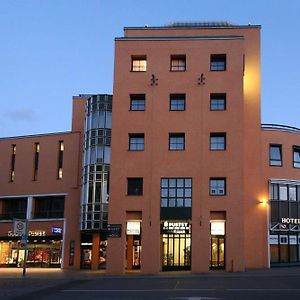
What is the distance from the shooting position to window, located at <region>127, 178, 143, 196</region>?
139ft

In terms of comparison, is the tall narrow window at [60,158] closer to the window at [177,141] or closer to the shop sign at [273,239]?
the window at [177,141]

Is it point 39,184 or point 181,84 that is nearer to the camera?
point 181,84

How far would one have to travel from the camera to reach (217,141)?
42906 mm

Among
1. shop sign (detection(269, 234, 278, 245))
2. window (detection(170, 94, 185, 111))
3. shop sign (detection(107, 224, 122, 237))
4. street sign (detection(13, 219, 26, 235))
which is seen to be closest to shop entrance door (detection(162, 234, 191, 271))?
shop sign (detection(107, 224, 122, 237))

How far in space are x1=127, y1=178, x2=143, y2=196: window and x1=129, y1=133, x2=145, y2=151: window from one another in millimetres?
2373

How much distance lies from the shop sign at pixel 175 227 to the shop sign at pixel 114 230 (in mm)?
3156

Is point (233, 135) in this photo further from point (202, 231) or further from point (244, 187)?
point (202, 231)

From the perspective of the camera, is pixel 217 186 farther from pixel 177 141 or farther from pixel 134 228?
pixel 134 228

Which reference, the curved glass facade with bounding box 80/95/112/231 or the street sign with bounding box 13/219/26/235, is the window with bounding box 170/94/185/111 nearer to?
the curved glass facade with bounding box 80/95/112/231

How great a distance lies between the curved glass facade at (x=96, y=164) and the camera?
159 feet

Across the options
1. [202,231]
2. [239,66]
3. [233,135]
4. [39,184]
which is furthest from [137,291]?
[39,184]

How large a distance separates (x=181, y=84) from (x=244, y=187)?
9446 mm

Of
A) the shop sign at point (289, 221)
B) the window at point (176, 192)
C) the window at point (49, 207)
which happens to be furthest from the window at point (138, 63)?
the shop sign at point (289, 221)

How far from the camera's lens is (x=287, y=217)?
46.7 meters
